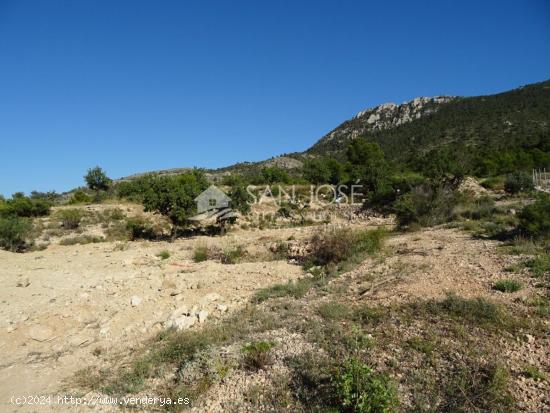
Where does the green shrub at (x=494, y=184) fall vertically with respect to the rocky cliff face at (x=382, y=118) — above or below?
below

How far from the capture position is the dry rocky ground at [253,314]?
14.0ft

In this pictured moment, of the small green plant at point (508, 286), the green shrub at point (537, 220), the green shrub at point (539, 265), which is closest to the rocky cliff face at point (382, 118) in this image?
the green shrub at point (537, 220)

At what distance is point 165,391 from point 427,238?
9.12m

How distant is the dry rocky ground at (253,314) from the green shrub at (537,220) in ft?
3.66

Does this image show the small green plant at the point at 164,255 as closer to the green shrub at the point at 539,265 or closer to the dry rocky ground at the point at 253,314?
the dry rocky ground at the point at 253,314

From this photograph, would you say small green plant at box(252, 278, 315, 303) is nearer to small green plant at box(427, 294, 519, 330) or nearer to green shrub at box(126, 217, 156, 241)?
small green plant at box(427, 294, 519, 330)

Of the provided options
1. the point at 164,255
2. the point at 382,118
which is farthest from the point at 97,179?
the point at 382,118

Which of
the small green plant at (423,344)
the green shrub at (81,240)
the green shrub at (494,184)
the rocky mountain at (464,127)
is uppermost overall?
the rocky mountain at (464,127)

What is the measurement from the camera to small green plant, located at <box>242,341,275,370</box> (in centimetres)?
460

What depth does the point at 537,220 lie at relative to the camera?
31.8 feet

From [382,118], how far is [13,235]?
73.8 meters

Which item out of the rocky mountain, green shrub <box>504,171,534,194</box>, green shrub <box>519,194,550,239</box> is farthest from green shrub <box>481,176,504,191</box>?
green shrub <box>519,194,550,239</box>

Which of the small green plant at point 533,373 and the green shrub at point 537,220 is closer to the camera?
the small green plant at point 533,373

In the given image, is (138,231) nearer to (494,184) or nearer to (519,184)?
(519,184)
